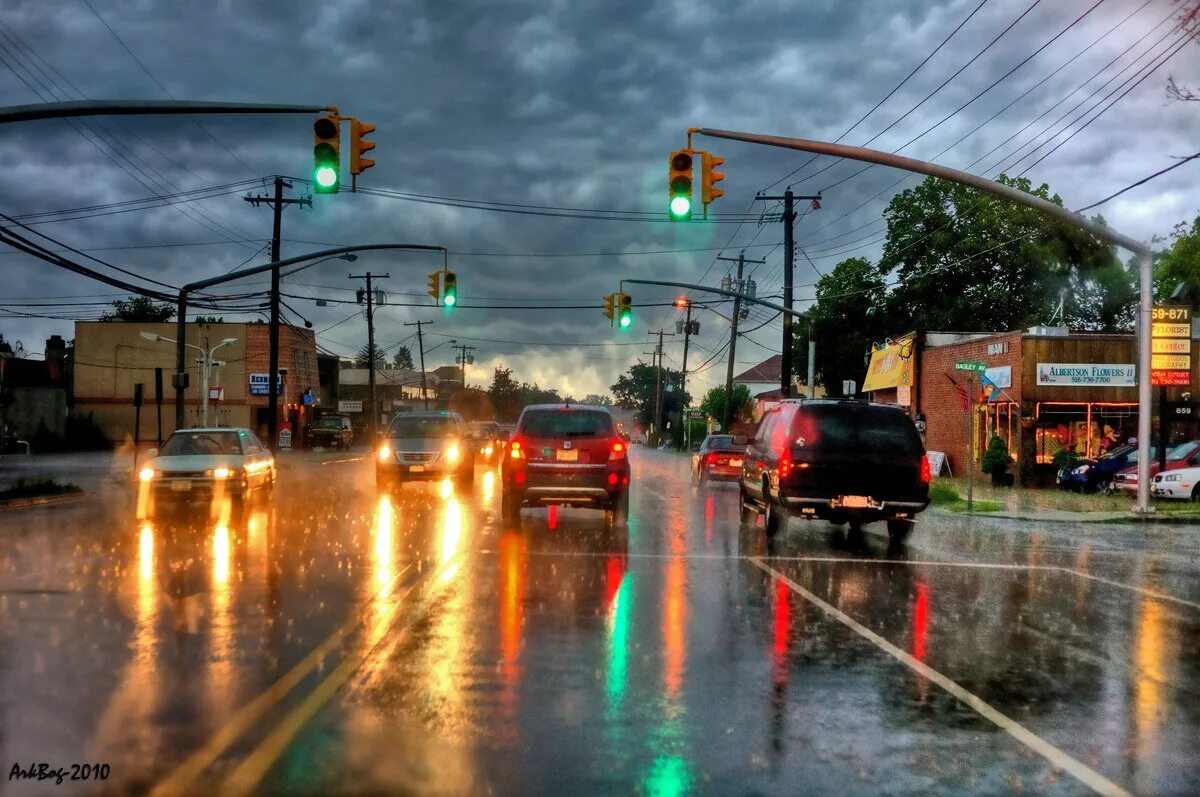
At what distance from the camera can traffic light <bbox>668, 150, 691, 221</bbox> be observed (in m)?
17.5

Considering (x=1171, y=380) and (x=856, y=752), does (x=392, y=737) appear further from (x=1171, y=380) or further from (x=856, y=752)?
(x=1171, y=380)

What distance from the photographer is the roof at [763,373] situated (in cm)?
13262

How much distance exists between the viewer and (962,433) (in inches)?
1551

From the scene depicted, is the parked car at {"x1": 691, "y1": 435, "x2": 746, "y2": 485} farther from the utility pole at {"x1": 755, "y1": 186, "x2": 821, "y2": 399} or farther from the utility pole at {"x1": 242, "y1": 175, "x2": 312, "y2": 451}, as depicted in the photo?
the utility pole at {"x1": 242, "y1": 175, "x2": 312, "y2": 451}

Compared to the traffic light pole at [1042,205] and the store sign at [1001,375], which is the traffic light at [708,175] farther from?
the store sign at [1001,375]

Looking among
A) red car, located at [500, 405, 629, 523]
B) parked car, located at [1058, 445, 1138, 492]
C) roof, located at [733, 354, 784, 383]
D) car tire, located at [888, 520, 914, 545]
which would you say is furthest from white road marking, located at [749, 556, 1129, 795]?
roof, located at [733, 354, 784, 383]

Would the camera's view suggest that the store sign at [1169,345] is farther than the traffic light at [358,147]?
Yes

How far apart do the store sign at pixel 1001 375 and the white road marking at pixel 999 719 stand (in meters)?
27.9

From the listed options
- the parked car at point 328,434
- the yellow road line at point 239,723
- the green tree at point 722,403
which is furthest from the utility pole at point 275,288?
the green tree at point 722,403

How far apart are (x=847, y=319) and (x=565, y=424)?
2027 inches

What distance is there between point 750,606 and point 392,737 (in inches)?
204

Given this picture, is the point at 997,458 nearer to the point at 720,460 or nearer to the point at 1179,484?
the point at 1179,484

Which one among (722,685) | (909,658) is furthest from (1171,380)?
(722,685)

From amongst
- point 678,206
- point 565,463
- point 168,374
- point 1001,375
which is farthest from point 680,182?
point 168,374
